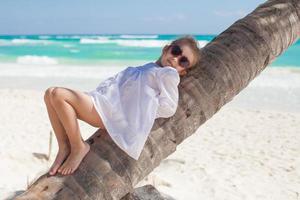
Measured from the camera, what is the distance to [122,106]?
2686 mm

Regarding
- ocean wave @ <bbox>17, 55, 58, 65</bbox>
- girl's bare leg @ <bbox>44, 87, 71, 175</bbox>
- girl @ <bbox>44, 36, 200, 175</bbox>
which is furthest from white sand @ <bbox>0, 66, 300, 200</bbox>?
ocean wave @ <bbox>17, 55, 58, 65</bbox>

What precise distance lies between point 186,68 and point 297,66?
80.7ft

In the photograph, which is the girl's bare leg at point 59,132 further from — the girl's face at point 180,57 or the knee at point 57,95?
the girl's face at point 180,57

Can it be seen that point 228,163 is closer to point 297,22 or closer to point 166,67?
point 297,22

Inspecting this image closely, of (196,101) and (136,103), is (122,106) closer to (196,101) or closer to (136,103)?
(136,103)

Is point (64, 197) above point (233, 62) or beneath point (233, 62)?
beneath

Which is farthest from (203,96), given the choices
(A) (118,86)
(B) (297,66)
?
(B) (297,66)

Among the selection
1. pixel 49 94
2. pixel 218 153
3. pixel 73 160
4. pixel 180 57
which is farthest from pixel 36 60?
pixel 73 160

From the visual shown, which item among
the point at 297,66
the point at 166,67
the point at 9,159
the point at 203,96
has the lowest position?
the point at 297,66

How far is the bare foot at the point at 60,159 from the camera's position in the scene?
8.22ft

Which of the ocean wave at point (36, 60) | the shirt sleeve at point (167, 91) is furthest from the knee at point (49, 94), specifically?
the ocean wave at point (36, 60)

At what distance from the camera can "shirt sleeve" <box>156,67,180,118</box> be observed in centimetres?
263

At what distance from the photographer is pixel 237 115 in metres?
10.9

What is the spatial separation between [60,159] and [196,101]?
83 centimetres
